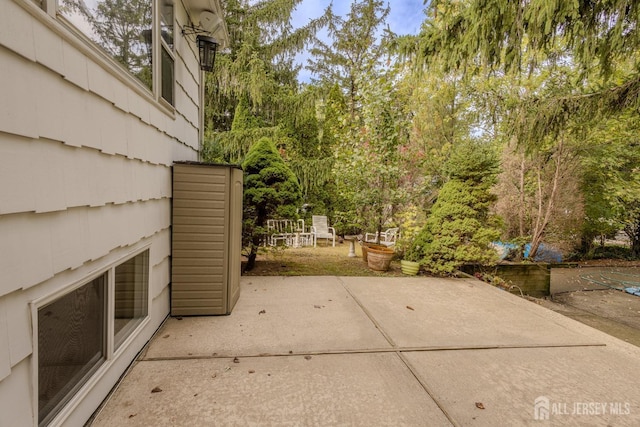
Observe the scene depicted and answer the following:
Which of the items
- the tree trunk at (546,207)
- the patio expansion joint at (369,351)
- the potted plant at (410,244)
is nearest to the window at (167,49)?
the patio expansion joint at (369,351)

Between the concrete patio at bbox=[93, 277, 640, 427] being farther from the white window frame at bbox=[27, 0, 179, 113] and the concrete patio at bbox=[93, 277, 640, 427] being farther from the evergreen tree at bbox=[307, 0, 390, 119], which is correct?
the evergreen tree at bbox=[307, 0, 390, 119]

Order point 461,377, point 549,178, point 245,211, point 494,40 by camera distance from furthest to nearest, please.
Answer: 1. point 549,178
2. point 245,211
3. point 494,40
4. point 461,377

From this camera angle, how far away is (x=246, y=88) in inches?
360

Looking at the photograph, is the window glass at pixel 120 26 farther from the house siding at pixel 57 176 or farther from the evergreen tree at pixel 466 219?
the evergreen tree at pixel 466 219

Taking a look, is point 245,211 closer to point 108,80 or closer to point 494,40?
point 108,80

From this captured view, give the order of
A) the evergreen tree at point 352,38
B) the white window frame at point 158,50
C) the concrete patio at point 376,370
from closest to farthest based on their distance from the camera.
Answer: the concrete patio at point 376,370 < the white window frame at point 158,50 < the evergreen tree at point 352,38

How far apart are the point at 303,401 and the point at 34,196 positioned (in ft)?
6.19

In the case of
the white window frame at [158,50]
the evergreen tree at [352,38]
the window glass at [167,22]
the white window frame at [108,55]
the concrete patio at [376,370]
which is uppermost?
the evergreen tree at [352,38]

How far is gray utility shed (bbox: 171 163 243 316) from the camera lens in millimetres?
3295

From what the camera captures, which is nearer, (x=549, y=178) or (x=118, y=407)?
(x=118, y=407)

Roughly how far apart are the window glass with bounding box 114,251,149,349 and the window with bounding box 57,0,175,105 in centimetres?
151

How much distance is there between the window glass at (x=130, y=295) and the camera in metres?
2.31

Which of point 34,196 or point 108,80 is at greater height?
point 108,80

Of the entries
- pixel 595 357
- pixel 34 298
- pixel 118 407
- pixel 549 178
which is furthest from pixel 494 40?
pixel 549 178
